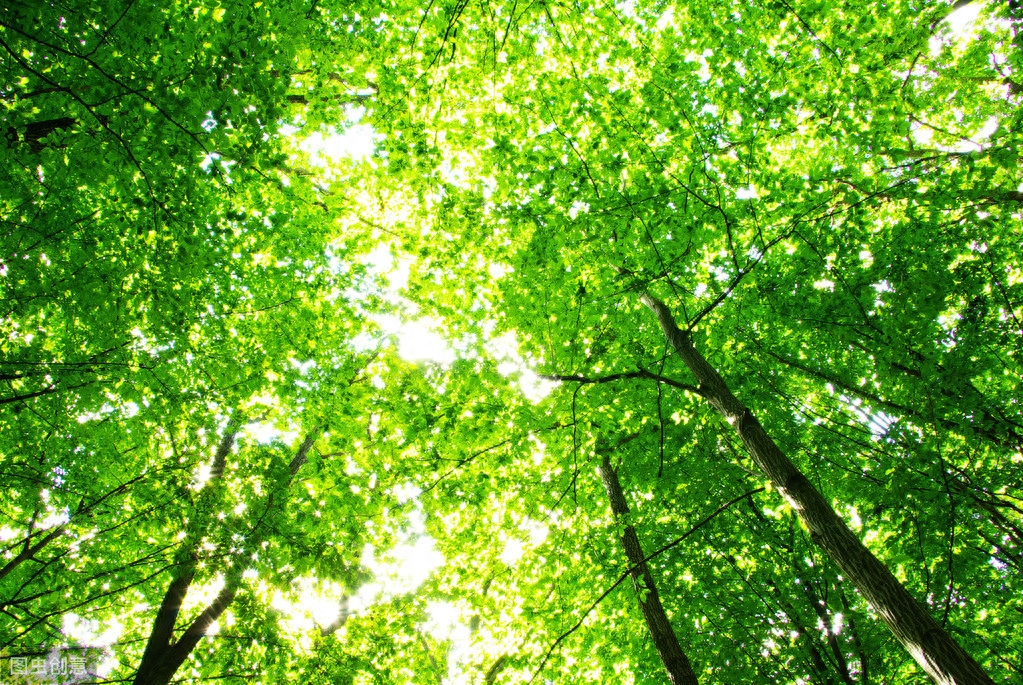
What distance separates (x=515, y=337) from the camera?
612cm

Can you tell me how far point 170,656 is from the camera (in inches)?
305

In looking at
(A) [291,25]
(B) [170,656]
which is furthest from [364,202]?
(B) [170,656]

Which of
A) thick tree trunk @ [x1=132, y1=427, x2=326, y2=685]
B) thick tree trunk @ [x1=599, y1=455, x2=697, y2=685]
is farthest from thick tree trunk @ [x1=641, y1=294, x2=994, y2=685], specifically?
thick tree trunk @ [x1=132, y1=427, x2=326, y2=685]

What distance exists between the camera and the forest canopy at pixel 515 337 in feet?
14.2

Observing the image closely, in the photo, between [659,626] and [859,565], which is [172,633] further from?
[859,565]

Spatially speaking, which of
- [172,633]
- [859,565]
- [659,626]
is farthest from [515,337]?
[172,633]

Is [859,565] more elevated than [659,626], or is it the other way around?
[659,626]

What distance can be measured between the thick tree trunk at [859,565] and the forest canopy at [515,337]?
3 cm

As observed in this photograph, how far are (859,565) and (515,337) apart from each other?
3852 millimetres

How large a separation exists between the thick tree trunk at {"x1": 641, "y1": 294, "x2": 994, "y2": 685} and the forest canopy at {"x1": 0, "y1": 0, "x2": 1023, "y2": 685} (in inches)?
1.1

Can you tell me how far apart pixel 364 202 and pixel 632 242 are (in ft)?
13.3

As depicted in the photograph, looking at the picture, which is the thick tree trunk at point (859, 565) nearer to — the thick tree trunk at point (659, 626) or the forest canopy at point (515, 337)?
the forest canopy at point (515, 337)

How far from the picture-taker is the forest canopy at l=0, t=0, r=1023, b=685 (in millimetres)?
4336

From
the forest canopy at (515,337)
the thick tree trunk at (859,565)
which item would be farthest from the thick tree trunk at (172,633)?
the thick tree trunk at (859,565)
